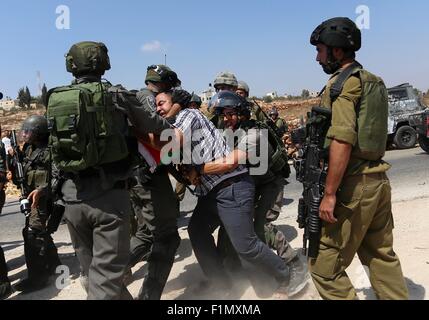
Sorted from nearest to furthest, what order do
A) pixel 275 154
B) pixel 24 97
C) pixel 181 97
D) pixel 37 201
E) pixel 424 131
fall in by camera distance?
pixel 181 97
pixel 275 154
pixel 37 201
pixel 424 131
pixel 24 97

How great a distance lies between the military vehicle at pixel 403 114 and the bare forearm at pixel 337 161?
1167cm

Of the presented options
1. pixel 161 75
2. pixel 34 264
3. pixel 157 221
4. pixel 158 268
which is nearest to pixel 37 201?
pixel 34 264

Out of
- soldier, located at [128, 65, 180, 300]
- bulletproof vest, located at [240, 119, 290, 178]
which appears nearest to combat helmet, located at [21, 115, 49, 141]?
soldier, located at [128, 65, 180, 300]

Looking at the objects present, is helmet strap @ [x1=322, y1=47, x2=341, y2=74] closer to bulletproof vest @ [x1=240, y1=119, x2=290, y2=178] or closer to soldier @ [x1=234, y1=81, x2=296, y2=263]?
bulletproof vest @ [x1=240, y1=119, x2=290, y2=178]

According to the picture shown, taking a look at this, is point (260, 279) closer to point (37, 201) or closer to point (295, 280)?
point (295, 280)

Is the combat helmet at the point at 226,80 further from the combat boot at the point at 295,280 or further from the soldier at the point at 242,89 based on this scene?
the combat boot at the point at 295,280

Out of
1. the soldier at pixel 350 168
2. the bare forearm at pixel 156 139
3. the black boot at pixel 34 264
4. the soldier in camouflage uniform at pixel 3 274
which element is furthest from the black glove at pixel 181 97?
the black boot at pixel 34 264

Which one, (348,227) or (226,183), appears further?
(226,183)

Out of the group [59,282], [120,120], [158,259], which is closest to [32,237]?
[59,282]

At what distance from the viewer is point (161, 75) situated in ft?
11.2

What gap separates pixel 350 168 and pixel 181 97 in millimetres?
1476

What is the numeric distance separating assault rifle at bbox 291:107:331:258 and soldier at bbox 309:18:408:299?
52 mm

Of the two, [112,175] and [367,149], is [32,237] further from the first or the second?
[367,149]

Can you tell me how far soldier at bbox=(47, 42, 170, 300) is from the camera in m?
2.51
